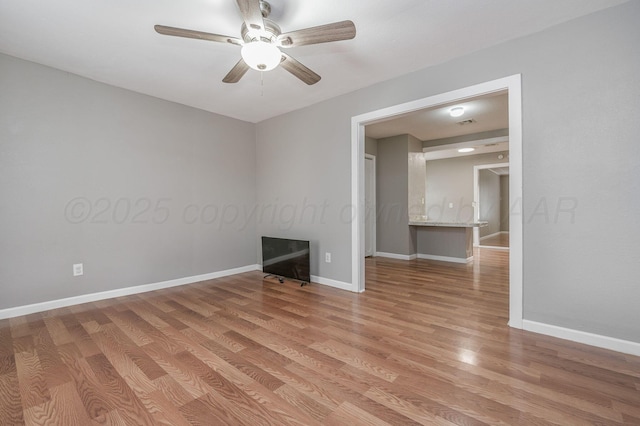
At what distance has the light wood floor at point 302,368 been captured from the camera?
141 cm

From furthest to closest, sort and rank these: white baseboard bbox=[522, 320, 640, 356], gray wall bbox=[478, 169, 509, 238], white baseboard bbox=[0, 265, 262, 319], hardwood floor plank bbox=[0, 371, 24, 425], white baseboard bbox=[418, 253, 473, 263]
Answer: gray wall bbox=[478, 169, 509, 238], white baseboard bbox=[418, 253, 473, 263], white baseboard bbox=[0, 265, 262, 319], white baseboard bbox=[522, 320, 640, 356], hardwood floor plank bbox=[0, 371, 24, 425]

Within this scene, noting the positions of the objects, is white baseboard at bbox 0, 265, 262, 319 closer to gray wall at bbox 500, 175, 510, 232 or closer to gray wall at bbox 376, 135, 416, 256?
gray wall at bbox 376, 135, 416, 256

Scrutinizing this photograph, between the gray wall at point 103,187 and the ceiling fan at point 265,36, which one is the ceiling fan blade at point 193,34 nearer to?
the ceiling fan at point 265,36

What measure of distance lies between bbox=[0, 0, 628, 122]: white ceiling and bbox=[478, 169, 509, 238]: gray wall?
687 cm

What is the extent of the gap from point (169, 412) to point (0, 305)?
258 centimetres

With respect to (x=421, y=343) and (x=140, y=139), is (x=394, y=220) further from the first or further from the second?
(x=140, y=139)

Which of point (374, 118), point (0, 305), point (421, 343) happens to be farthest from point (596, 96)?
point (0, 305)

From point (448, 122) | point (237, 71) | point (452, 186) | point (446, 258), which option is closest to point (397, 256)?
point (446, 258)

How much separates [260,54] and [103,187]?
2.67 meters

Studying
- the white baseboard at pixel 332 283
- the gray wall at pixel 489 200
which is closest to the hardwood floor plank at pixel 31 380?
the white baseboard at pixel 332 283

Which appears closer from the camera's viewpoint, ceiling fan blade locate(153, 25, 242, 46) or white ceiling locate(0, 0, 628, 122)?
ceiling fan blade locate(153, 25, 242, 46)

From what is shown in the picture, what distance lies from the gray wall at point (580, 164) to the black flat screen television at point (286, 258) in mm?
2467

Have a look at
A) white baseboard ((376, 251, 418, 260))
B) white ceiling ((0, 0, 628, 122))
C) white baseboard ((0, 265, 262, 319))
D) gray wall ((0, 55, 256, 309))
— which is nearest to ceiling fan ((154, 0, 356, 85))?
white ceiling ((0, 0, 628, 122))

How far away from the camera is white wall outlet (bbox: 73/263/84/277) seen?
3.03m
